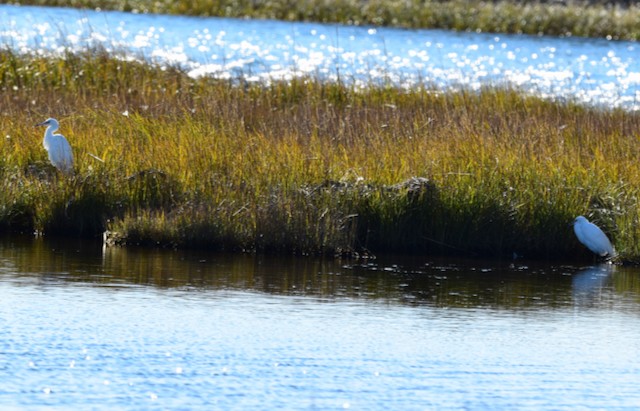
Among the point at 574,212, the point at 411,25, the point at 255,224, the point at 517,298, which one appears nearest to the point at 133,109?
the point at 255,224

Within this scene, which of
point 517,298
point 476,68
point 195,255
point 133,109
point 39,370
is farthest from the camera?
point 476,68

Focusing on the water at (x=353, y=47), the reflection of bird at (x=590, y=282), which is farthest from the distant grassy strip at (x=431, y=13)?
the reflection of bird at (x=590, y=282)

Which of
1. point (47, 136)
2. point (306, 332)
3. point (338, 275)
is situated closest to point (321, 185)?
point (338, 275)

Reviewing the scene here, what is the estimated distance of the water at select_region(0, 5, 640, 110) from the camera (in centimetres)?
2245

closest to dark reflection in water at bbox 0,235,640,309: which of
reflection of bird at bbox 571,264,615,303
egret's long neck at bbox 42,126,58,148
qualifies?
reflection of bird at bbox 571,264,615,303

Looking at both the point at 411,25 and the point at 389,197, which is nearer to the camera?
the point at 389,197

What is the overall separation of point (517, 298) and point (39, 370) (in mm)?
3502

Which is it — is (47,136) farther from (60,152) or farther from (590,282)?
(590,282)

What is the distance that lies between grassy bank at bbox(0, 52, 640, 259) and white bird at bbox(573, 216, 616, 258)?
0.23 meters

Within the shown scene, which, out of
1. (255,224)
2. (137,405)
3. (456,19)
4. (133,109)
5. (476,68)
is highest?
(456,19)

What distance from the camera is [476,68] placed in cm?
2456

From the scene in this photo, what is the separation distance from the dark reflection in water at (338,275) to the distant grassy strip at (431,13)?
23885mm

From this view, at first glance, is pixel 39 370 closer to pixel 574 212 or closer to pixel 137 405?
pixel 137 405

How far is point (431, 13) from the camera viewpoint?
111 feet
